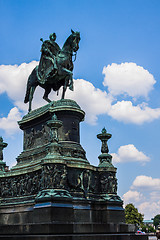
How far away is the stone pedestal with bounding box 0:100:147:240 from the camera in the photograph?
47.0 ft

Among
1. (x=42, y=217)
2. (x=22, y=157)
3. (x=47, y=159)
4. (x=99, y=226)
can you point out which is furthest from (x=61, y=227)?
(x=22, y=157)

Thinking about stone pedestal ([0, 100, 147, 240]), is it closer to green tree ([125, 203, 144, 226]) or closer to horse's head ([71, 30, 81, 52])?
horse's head ([71, 30, 81, 52])

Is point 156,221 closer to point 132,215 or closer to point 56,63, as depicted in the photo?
point 132,215

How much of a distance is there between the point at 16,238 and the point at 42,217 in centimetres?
224

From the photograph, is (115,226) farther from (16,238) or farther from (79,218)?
(16,238)

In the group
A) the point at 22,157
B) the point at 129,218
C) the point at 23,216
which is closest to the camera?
the point at 23,216

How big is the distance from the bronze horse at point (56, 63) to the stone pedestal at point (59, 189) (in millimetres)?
1987

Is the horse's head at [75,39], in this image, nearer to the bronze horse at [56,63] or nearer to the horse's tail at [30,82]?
the bronze horse at [56,63]

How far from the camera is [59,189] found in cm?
1527

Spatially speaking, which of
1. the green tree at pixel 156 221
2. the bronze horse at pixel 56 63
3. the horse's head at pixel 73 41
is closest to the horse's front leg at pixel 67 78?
the bronze horse at pixel 56 63

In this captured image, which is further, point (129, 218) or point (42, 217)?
point (129, 218)

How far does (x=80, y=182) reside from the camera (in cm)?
1684

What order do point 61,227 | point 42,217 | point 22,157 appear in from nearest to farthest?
1. point 61,227
2. point 42,217
3. point 22,157

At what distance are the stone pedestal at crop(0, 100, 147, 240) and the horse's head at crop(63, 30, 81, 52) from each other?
3591 millimetres
